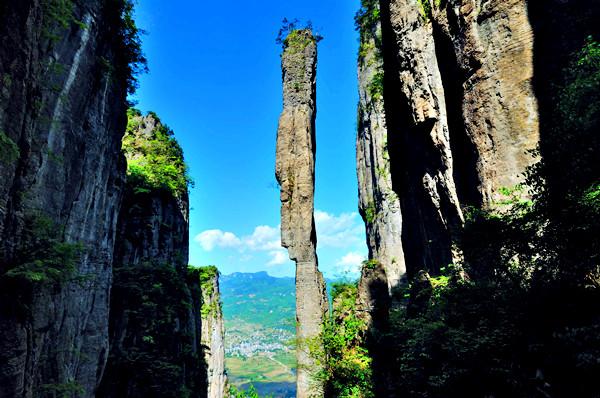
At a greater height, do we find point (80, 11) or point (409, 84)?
point (80, 11)

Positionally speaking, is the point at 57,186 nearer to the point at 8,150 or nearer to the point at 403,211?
the point at 8,150

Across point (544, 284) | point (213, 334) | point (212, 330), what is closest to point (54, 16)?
point (544, 284)

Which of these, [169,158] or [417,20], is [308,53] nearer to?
[417,20]

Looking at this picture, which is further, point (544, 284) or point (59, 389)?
point (59, 389)

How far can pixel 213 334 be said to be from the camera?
101ft

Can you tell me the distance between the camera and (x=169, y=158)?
2898 cm

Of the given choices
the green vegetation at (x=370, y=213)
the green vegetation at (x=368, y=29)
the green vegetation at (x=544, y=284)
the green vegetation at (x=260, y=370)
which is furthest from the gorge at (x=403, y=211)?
the green vegetation at (x=260, y=370)

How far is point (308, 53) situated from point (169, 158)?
45.8ft

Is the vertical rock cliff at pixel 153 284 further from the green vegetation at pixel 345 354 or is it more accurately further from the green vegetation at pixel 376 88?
the green vegetation at pixel 376 88

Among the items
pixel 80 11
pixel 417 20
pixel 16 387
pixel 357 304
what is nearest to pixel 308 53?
pixel 417 20

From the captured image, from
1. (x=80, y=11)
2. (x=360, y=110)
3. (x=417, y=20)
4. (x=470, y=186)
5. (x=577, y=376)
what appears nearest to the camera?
(x=577, y=376)

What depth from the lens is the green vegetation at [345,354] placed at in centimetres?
1579

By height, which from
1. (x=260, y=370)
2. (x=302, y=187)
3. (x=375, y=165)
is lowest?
(x=260, y=370)

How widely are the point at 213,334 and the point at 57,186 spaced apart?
76.1 ft
